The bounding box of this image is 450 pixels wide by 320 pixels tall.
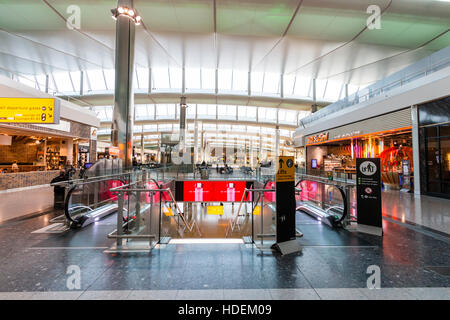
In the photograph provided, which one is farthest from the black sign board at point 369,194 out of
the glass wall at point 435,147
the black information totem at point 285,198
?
the glass wall at point 435,147

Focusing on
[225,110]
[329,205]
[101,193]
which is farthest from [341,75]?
[101,193]

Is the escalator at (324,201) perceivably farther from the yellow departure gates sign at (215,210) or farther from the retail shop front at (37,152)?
the retail shop front at (37,152)

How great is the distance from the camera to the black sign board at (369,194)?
4.57 m

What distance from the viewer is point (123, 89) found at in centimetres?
918

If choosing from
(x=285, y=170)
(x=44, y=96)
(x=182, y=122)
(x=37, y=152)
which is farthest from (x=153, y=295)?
(x=182, y=122)

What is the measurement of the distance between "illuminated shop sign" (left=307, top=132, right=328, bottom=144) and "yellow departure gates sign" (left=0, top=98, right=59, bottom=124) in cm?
1977

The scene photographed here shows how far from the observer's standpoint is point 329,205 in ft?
20.2

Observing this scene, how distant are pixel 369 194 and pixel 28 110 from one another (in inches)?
452

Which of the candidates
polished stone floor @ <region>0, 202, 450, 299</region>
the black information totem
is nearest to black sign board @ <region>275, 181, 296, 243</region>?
the black information totem

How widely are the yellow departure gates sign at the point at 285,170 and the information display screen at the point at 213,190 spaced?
11860 mm

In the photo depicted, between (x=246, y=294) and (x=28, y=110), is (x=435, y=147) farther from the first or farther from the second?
(x=28, y=110)

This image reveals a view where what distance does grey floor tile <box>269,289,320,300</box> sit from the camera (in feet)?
7.56

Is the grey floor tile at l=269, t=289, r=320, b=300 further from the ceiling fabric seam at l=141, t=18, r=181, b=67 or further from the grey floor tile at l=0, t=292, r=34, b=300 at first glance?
the ceiling fabric seam at l=141, t=18, r=181, b=67

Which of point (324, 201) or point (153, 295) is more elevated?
point (324, 201)
